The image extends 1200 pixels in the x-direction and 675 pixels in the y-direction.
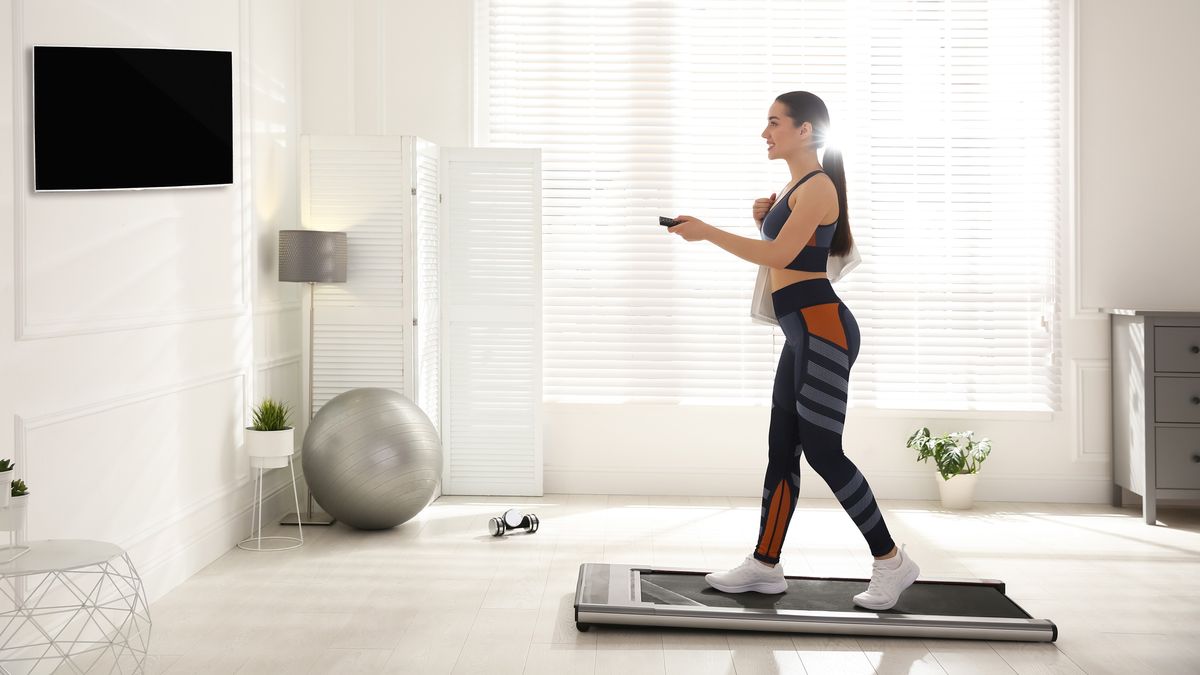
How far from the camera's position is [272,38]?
15.9 feet

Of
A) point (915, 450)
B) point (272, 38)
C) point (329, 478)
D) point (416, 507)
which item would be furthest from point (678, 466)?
point (272, 38)

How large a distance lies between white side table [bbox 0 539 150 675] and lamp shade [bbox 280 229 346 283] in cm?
162

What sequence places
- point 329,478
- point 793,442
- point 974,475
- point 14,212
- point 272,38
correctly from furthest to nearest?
point 974,475, point 272,38, point 329,478, point 793,442, point 14,212

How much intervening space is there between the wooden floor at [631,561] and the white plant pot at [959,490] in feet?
0.28

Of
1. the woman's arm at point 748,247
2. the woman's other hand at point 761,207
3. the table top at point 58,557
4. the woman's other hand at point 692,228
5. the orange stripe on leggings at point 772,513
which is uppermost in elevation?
the woman's other hand at point 761,207

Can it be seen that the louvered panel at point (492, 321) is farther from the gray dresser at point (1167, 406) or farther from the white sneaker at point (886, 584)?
the gray dresser at point (1167, 406)

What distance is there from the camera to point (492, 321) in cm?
529

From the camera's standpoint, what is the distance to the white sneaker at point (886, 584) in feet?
10.8

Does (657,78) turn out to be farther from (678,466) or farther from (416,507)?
(416,507)

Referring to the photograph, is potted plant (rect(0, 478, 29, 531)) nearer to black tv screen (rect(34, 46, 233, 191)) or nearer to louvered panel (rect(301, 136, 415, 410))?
black tv screen (rect(34, 46, 233, 191))

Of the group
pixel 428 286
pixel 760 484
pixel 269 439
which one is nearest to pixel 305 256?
pixel 428 286

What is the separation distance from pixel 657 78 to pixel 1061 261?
2.27 metres

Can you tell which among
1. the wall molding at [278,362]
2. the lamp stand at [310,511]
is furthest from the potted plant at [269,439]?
the lamp stand at [310,511]

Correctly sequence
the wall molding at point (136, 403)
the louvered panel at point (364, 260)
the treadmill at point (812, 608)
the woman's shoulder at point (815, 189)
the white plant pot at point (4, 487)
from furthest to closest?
the louvered panel at point (364, 260)
the woman's shoulder at point (815, 189)
the treadmill at point (812, 608)
the wall molding at point (136, 403)
the white plant pot at point (4, 487)
